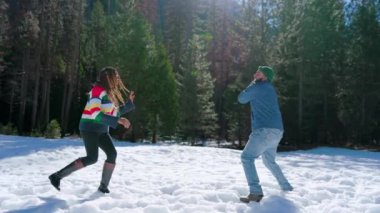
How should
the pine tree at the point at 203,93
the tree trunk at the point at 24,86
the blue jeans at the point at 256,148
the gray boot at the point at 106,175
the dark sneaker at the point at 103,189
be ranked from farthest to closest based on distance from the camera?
the pine tree at the point at 203,93 < the tree trunk at the point at 24,86 < the dark sneaker at the point at 103,189 < the gray boot at the point at 106,175 < the blue jeans at the point at 256,148

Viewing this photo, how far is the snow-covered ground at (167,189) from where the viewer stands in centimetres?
689

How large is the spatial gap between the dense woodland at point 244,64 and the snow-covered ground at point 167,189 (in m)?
17.2

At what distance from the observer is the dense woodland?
30.1m

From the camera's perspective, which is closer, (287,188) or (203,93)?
(287,188)

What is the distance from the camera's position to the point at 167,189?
8.20 m

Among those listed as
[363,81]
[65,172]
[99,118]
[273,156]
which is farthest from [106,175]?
[363,81]

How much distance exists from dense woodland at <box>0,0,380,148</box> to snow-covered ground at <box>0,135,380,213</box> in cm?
1723

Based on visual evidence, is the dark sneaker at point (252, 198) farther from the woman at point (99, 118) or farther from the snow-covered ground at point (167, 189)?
the woman at point (99, 118)

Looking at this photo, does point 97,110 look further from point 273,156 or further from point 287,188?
point 287,188

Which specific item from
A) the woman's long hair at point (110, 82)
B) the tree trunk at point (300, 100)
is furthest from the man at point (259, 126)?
the tree trunk at point (300, 100)

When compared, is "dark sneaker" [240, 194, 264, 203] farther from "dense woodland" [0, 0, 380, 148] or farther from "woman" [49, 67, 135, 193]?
"dense woodland" [0, 0, 380, 148]

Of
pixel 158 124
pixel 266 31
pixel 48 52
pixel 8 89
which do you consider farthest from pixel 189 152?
pixel 8 89

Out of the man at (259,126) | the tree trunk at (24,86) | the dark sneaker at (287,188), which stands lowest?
the dark sneaker at (287,188)

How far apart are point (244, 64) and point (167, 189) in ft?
80.9
